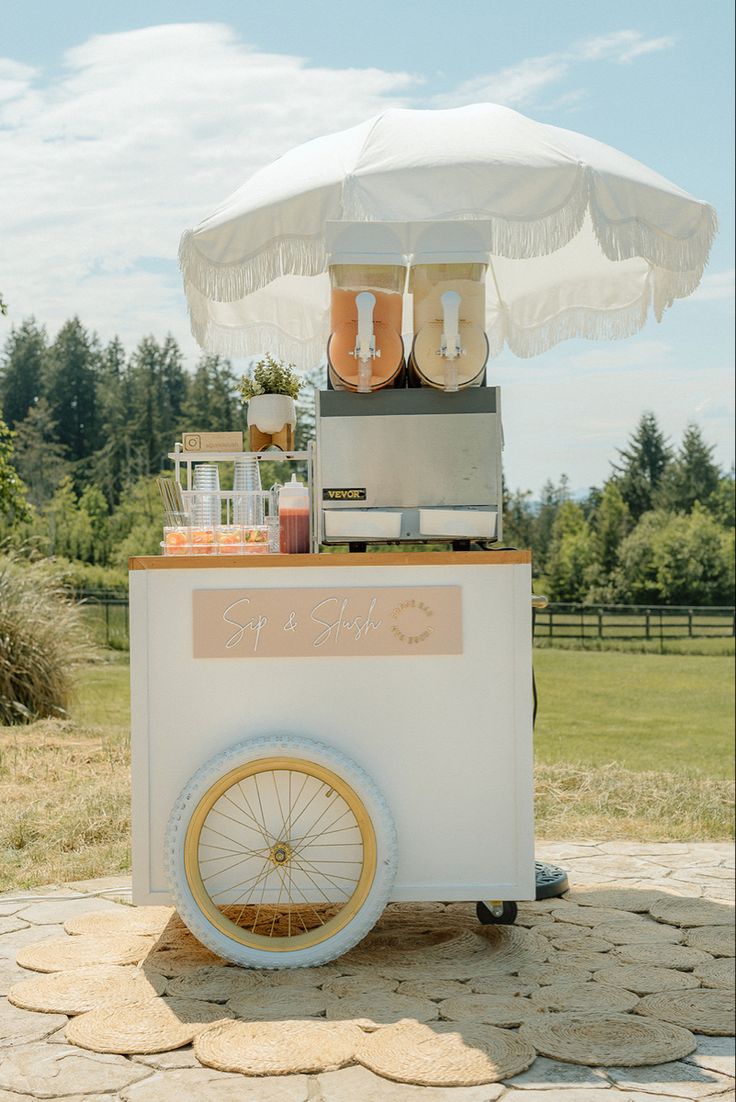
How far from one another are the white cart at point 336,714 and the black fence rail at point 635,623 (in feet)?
49.2

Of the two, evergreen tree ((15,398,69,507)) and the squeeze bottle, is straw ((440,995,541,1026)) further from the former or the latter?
evergreen tree ((15,398,69,507))

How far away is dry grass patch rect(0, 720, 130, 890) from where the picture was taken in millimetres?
4148

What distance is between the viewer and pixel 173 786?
279 cm

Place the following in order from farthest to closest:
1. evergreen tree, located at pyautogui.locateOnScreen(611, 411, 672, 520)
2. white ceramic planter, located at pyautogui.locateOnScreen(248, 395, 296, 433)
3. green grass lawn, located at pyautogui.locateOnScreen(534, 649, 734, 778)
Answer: evergreen tree, located at pyautogui.locateOnScreen(611, 411, 672, 520)
green grass lawn, located at pyautogui.locateOnScreen(534, 649, 734, 778)
white ceramic planter, located at pyautogui.locateOnScreen(248, 395, 296, 433)

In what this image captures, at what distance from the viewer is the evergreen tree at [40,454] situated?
1911 centimetres

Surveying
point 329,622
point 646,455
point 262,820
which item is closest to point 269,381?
point 329,622

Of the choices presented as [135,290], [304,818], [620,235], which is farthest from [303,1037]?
[135,290]

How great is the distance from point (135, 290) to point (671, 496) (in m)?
14.2

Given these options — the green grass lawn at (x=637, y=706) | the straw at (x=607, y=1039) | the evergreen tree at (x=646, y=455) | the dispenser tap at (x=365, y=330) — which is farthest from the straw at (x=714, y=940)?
the evergreen tree at (x=646, y=455)

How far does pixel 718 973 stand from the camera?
2.79 meters

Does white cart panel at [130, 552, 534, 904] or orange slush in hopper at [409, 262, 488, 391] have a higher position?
orange slush in hopper at [409, 262, 488, 391]

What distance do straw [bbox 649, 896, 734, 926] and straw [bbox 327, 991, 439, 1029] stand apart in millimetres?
1023

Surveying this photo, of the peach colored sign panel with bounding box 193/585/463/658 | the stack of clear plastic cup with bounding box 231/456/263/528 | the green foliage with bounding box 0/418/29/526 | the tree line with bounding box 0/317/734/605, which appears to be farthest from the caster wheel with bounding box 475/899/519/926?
the tree line with bounding box 0/317/734/605

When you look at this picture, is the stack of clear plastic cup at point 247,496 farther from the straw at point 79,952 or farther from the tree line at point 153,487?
the tree line at point 153,487
